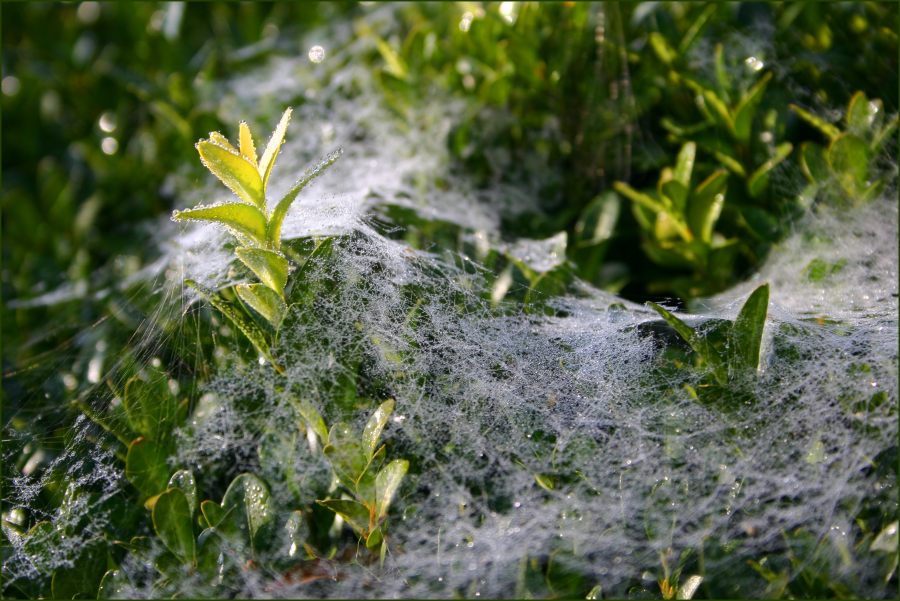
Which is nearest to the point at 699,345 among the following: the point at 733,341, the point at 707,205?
the point at 733,341

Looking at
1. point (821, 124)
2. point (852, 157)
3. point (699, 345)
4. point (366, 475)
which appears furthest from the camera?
point (821, 124)

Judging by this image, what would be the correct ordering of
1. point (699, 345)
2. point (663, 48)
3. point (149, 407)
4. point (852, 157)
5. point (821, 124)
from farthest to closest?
point (663, 48), point (821, 124), point (852, 157), point (149, 407), point (699, 345)

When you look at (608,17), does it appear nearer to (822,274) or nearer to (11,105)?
(822,274)

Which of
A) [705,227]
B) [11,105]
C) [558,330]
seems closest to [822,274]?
[705,227]

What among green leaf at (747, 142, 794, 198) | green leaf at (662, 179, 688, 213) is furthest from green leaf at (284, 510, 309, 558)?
green leaf at (747, 142, 794, 198)

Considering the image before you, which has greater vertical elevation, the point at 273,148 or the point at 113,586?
the point at 273,148

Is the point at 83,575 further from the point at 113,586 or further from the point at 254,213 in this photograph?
the point at 254,213

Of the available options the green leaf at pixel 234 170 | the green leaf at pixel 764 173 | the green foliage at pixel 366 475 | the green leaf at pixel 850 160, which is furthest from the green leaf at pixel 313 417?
the green leaf at pixel 850 160
